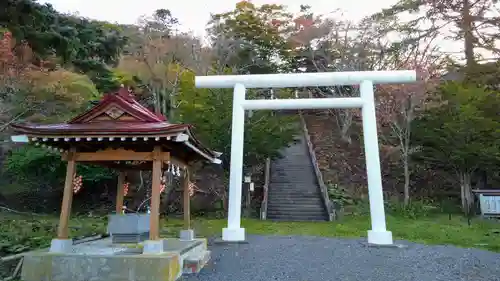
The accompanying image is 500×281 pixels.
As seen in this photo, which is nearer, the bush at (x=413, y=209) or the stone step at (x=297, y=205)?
the bush at (x=413, y=209)

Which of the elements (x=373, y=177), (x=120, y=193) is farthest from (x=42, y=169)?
(x=373, y=177)

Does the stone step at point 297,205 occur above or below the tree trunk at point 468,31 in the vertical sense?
below

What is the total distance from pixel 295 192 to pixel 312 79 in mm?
7197

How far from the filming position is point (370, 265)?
26.2 ft

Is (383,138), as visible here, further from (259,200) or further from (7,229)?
(7,229)

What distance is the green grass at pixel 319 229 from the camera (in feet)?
32.2

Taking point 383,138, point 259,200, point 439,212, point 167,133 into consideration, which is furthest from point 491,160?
point 167,133

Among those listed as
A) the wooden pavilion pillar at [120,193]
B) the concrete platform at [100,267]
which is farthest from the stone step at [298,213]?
the concrete platform at [100,267]

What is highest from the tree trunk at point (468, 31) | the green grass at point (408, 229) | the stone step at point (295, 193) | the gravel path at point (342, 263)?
the tree trunk at point (468, 31)

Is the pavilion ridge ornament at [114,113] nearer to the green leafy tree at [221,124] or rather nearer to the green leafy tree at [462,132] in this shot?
the green leafy tree at [221,124]

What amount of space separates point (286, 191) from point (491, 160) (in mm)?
8429

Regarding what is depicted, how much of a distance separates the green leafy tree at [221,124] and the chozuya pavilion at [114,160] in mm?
8621

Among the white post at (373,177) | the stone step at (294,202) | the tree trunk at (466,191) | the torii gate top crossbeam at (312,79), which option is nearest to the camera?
the white post at (373,177)

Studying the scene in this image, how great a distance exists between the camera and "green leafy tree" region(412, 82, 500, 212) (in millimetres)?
15469
